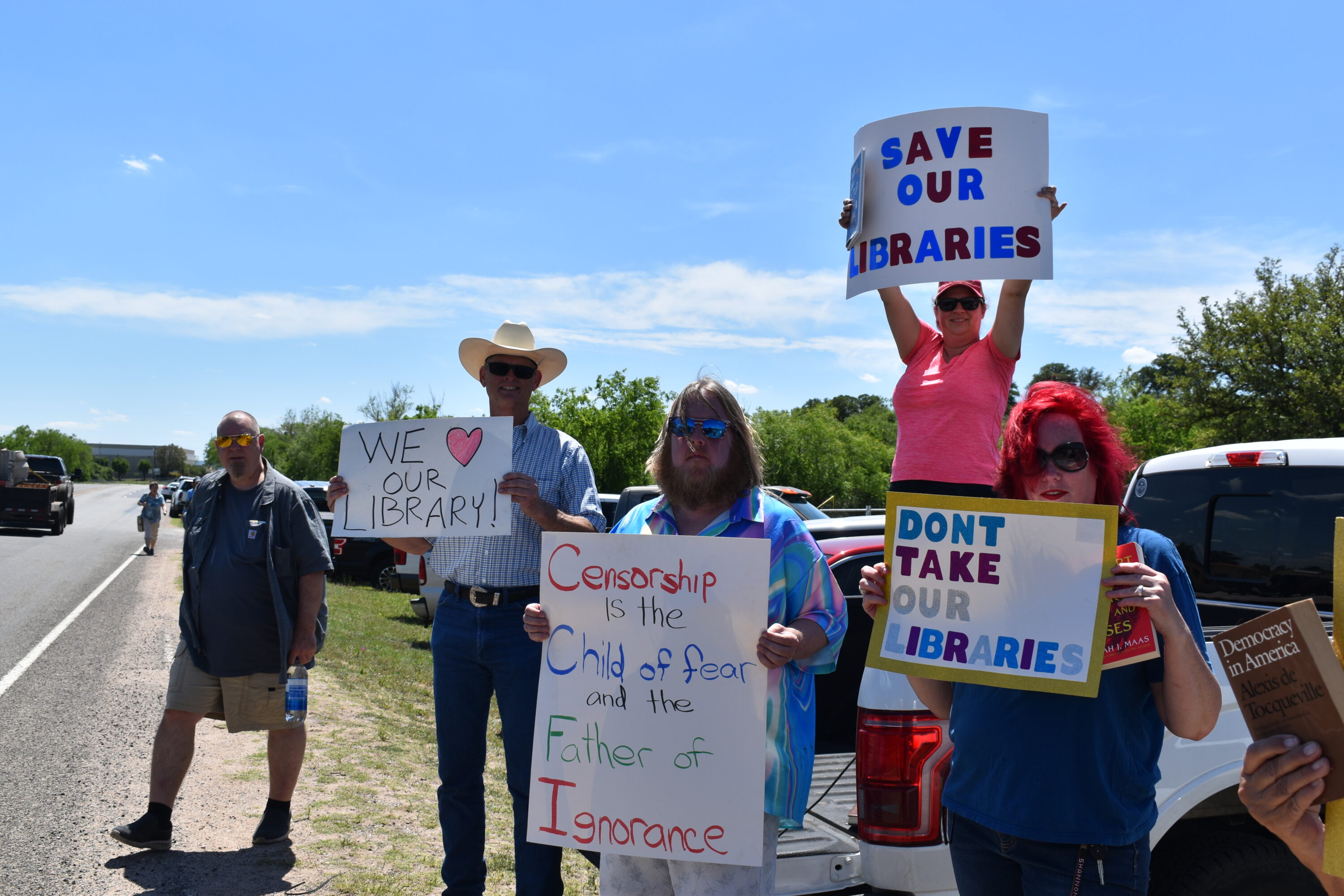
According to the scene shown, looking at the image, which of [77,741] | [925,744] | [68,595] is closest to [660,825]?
[925,744]

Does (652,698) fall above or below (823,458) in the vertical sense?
below

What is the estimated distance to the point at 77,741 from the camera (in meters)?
6.44

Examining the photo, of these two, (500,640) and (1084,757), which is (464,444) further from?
(1084,757)

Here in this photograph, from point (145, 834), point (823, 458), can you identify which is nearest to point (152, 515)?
point (145, 834)

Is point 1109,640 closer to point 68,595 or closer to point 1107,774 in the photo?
point 1107,774

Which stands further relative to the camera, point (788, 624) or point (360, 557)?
point (360, 557)

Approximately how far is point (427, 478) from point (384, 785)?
322 cm

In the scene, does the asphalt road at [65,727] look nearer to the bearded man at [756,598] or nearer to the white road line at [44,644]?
the white road line at [44,644]

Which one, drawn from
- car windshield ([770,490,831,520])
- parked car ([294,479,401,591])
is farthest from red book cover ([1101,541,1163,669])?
parked car ([294,479,401,591])

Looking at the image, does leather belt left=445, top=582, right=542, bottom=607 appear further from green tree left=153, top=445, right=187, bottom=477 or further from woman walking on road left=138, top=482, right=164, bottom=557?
green tree left=153, top=445, right=187, bottom=477

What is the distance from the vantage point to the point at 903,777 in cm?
277

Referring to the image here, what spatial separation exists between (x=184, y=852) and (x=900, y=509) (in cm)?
424

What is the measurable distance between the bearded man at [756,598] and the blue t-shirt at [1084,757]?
505 millimetres

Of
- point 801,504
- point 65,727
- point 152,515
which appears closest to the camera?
point 65,727
